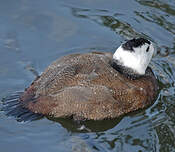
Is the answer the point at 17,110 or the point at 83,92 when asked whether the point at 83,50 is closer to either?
the point at 83,92

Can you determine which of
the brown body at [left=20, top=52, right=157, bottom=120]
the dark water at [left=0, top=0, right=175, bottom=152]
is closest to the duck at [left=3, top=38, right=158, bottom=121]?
the brown body at [left=20, top=52, right=157, bottom=120]

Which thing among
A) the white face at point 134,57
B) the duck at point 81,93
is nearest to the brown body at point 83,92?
the duck at point 81,93

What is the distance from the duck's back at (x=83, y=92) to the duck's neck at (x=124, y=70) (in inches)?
6.0

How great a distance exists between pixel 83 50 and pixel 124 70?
1112 millimetres

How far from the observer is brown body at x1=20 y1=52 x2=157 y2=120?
5.49m

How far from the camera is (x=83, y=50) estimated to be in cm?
701

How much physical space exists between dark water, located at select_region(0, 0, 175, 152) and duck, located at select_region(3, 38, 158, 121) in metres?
0.13

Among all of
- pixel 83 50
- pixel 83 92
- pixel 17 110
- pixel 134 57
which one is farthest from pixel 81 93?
pixel 83 50

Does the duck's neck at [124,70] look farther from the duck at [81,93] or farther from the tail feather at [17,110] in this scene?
the tail feather at [17,110]

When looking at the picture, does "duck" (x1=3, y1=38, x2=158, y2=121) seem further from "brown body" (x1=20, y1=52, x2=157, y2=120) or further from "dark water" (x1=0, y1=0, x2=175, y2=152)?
"dark water" (x1=0, y1=0, x2=175, y2=152)

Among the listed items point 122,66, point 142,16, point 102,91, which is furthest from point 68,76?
point 142,16

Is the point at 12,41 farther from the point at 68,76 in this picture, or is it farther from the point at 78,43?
the point at 68,76

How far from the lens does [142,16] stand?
7742 mm

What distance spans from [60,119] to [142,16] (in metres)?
2.79
